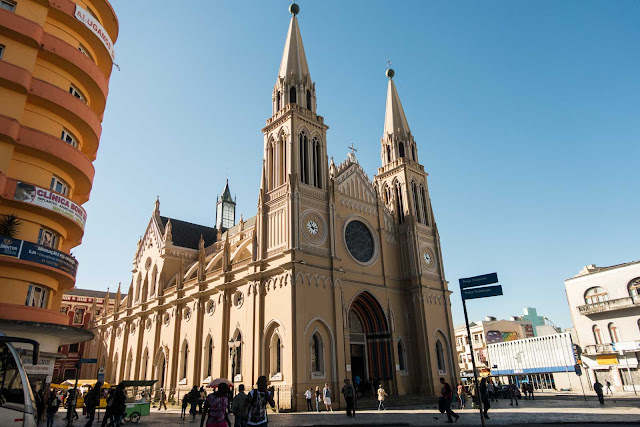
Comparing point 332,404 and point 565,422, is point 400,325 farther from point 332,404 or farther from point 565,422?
point 565,422

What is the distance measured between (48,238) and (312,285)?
48.7 feet

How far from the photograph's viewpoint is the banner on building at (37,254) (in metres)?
18.2

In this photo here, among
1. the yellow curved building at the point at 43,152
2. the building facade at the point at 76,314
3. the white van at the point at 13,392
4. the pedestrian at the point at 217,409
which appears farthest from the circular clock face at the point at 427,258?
the building facade at the point at 76,314

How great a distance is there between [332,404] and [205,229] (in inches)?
1288

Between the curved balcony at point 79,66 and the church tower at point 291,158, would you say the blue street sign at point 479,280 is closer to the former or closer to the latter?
the church tower at point 291,158

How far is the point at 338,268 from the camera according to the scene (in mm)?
30734

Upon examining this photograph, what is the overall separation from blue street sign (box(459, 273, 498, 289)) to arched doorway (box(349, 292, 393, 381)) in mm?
19580

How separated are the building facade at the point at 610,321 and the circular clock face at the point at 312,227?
945 inches

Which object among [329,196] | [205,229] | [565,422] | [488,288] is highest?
[205,229]

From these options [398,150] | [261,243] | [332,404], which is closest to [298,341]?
[332,404]

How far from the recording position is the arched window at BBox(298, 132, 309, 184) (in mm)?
32406

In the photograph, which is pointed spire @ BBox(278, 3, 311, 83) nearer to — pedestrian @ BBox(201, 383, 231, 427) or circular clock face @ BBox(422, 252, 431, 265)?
circular clock face @ BBox(422, 252, 431, 265)

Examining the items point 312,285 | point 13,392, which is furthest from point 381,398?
point 13,392

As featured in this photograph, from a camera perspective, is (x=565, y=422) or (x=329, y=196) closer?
(x=565, y=422)
